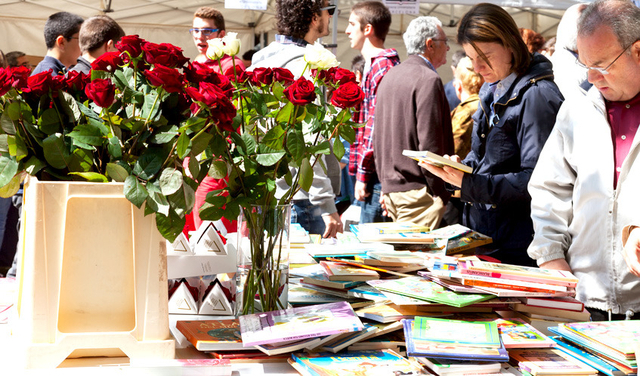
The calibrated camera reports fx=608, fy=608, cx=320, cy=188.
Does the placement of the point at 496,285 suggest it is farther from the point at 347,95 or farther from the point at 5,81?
the point at 5,81

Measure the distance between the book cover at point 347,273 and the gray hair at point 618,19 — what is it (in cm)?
92

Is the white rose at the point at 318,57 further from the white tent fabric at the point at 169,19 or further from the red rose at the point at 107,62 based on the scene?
the white tent fabric at the point at 169,19

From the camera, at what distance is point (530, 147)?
2006 millimetres

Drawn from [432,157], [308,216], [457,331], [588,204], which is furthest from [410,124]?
[457,331]

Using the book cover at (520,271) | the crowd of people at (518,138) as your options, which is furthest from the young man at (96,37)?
the book cover at (520,271)

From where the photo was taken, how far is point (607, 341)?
1147 millimetres

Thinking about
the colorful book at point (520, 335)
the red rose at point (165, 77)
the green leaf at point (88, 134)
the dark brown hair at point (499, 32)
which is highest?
the dark brown hair at point (499, 32)

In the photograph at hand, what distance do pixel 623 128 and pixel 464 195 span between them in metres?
0.58

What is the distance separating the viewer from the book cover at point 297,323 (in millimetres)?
1079

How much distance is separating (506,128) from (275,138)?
117 centimetres

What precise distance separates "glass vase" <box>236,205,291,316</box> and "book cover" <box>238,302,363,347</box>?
0.05 meters

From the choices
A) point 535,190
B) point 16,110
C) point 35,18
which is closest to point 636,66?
point 535,190

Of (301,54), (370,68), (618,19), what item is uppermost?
(370,68)

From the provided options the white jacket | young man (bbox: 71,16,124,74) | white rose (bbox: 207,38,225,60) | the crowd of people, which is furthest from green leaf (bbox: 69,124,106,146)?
young man (bbox: 71,16,124,74)
